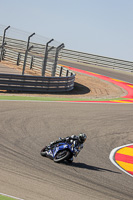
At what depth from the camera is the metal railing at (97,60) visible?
4294 centimetres

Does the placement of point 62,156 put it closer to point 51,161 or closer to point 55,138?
point 51,161

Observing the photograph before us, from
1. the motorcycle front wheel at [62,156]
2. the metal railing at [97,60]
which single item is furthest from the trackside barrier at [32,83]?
the metal railing at [97,60]

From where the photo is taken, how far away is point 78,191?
6.99 m

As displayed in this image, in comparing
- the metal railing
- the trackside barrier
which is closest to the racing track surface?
the trackside barrier

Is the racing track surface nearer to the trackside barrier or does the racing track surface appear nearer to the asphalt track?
the asphalt track

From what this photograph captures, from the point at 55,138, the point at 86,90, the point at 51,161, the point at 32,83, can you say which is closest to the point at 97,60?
the point at 86,90

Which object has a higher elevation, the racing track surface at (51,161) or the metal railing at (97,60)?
the racing track surface at (51,161)

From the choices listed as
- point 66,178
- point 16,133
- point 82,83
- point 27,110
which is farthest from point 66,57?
point 66,178

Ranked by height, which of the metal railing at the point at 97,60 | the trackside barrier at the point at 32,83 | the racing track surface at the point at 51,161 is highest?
the racing track surface at the point at 51,161

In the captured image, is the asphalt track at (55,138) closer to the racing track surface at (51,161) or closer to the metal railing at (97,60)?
the racing track surface at (51,161)

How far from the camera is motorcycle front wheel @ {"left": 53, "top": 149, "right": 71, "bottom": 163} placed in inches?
342

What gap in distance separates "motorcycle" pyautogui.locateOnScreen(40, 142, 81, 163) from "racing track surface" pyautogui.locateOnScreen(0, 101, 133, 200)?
7.4 inches

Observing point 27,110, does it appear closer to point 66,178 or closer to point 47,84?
point 47,84

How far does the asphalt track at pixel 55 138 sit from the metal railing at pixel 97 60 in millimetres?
25266
